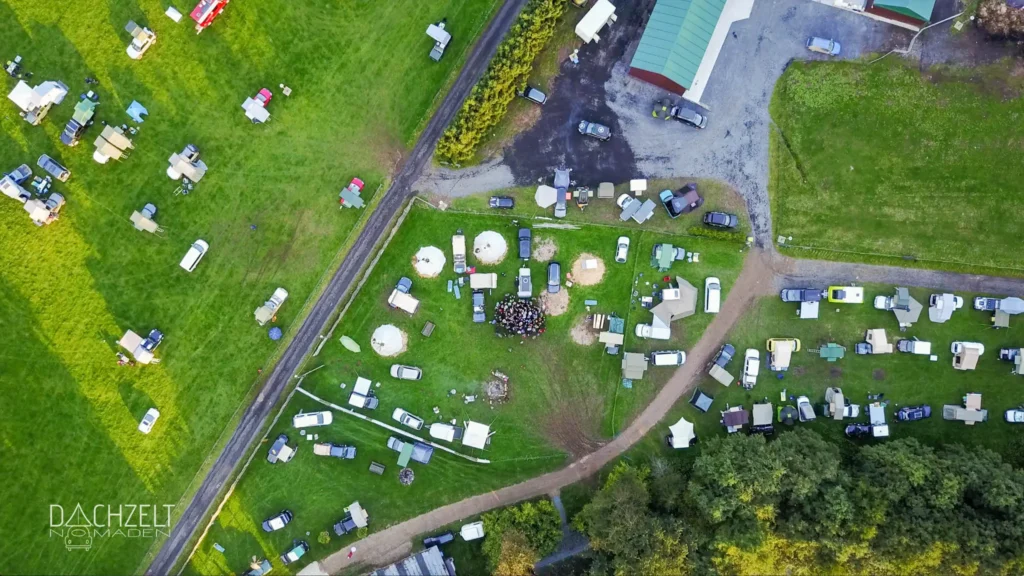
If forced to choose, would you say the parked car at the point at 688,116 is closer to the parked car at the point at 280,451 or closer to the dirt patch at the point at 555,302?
the dirt patch at the point at 555,302

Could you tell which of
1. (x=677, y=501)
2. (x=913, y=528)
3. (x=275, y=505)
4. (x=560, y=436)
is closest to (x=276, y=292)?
(x=275, y=505)

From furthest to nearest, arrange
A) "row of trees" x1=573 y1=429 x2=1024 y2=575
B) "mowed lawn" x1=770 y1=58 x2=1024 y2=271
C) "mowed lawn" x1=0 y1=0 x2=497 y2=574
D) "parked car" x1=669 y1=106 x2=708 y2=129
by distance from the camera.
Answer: "mowed lawn" x1=0 y1=0 x2=497 y2=574 → "mowed lawn" x1=770 y1=58 x2=1024 y2=271 → "parked car" x1=669 y1=106 x2=708 y2=129 → "row of trees" x1=573 y1=429 x2=1024 y2=575

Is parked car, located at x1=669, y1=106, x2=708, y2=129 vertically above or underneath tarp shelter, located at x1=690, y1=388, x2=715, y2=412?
above

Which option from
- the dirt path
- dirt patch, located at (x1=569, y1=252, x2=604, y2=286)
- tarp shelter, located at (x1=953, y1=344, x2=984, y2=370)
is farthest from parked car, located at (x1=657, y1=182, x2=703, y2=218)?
tarp shelter, located at (x1=953, y1=344, x2=984, y2=370)

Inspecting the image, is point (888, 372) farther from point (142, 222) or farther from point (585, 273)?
point (142, 222)

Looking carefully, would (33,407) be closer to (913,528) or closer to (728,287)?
(728,287)

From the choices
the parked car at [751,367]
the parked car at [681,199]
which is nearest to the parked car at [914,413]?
the parked car at [751,367]

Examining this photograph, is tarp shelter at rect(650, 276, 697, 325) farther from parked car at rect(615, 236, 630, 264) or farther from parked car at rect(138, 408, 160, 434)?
parked car at rect(138, 408, 160, 434)
